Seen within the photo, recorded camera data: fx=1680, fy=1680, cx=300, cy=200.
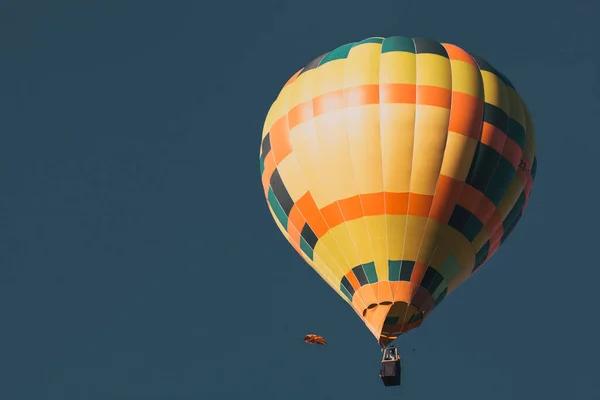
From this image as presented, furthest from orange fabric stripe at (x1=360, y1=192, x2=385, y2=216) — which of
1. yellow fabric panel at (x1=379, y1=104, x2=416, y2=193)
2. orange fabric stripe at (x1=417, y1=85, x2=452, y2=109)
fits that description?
orange fabric stripe at (x1=417, y1=85, x2=452, y2=109)

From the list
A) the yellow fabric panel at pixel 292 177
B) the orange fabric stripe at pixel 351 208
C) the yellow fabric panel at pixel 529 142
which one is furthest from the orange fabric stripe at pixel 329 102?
the yellow fabric panel at pixel 529 142

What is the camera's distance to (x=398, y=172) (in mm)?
26688

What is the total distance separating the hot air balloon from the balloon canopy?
0.02 meters

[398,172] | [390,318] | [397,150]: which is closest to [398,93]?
[397,150]

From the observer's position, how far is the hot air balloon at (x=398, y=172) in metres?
26.7

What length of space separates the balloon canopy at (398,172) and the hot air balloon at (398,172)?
16mm

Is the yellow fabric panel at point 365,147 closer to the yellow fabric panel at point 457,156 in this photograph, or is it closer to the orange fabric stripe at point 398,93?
the orange fabric stripe at point 398,93

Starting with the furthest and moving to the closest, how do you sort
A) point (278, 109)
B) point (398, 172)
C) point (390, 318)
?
1. point (278, 109)
2. point (398, 172)
3. point (390, 318)

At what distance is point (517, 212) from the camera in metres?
28.2

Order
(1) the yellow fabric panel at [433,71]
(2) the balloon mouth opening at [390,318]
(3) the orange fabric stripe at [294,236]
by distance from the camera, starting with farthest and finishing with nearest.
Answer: (3) the orange fabric stripe at [294,236]
(1) the yellow fabric panel at [433,71]
(2) the balloon mouth opening at [390,318]

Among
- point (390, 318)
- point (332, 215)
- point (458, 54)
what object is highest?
point (458, 54)

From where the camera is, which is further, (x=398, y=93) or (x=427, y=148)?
(x=398, y=93)

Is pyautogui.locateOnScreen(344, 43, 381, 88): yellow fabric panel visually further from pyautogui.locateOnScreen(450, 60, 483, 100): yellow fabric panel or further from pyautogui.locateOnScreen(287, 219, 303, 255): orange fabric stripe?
pyautogui.locateOnScreen(287, 219, 303, 255): orange fabric stripe

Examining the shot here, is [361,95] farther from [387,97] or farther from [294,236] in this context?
[294,236]
